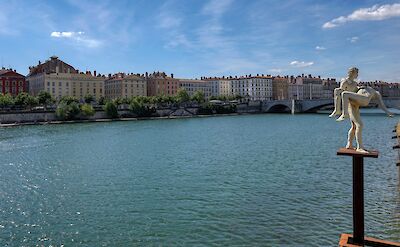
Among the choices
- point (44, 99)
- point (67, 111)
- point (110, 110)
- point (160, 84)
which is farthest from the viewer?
point (160, 84)

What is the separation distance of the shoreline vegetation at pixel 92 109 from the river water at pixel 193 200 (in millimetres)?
56625

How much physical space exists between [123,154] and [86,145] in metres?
9.71

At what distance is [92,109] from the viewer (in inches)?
3548

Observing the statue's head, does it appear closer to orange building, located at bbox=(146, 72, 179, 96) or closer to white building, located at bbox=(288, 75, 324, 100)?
orange building, located at bbox=(146, 72, 179, 96)

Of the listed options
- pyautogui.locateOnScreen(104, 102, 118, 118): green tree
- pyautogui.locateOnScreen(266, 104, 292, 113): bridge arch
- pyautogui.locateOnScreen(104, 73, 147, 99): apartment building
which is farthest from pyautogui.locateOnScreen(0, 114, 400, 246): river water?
pyautogui.locateOnScreen(104, 73, 147, 99): apartment building

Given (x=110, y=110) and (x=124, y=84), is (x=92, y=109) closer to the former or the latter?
(x=110, y=110)

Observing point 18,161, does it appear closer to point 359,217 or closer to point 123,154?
point 123,154

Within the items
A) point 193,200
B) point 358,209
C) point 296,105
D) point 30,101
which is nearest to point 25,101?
point 30,101

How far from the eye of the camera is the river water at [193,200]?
41.6 feet

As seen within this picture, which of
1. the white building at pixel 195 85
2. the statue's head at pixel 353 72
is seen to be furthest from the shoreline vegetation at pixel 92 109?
the statue's head at pixel 353 72

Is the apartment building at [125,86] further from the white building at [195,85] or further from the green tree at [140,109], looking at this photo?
the green tree at [140,109]

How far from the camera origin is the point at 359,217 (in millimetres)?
7656

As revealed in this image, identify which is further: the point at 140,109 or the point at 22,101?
the point at 140,109

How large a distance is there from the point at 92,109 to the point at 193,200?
77.2m
